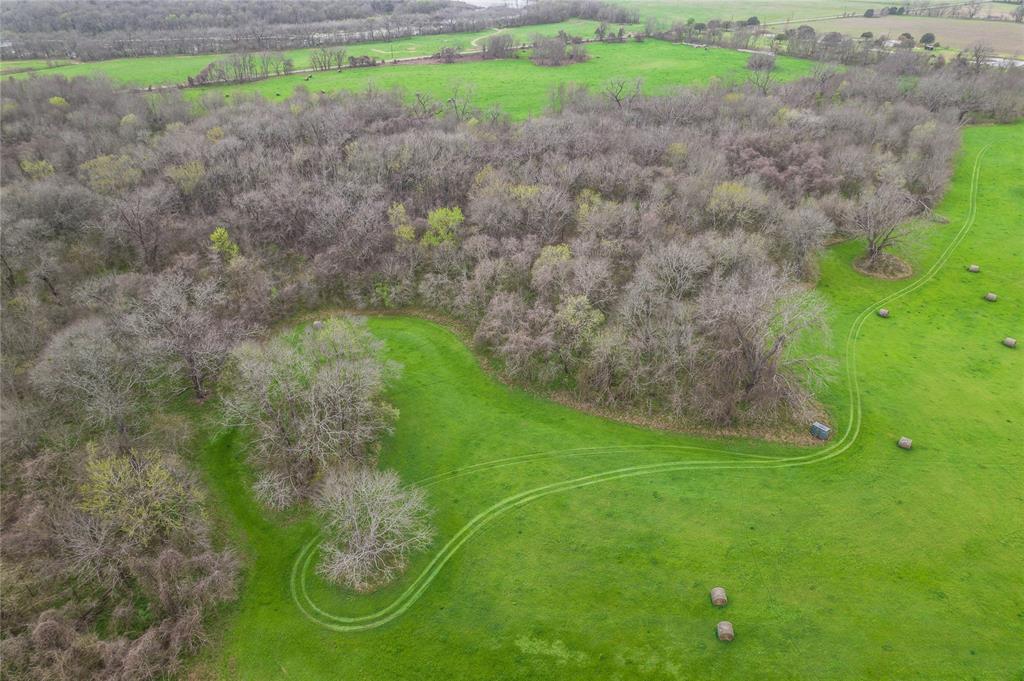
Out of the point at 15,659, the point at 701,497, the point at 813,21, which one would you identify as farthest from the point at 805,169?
the point at 813,21

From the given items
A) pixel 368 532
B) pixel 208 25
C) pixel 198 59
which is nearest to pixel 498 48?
pixel 198 59

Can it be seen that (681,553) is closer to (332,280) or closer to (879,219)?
(332,280)

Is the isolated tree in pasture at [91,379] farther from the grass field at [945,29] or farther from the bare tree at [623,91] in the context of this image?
the grass field at [945,29]

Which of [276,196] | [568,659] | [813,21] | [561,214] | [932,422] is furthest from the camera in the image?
[813,21]

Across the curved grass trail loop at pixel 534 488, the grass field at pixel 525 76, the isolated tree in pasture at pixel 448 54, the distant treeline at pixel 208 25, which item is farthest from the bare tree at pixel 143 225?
the distant treeline at pixel 208 25

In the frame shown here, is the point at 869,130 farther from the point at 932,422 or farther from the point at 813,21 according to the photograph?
the point at 813,21

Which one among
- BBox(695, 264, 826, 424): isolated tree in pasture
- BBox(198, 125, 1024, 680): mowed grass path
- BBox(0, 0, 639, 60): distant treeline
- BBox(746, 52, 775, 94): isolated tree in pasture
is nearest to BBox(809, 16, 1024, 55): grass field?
BBox(746, 52, 775, 94): isolated tree in pasture
